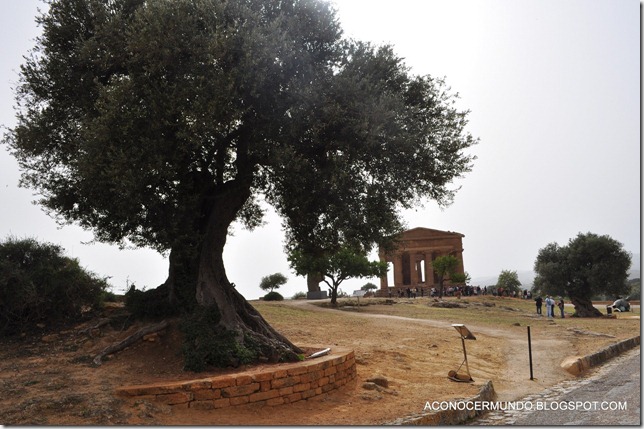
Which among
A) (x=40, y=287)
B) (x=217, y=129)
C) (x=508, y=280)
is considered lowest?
(x=508, y=280)

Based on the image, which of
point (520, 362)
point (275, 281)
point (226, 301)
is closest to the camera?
point (226, 301)

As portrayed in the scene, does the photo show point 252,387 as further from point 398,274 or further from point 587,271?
point 398,274

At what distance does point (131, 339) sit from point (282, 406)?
485 cm

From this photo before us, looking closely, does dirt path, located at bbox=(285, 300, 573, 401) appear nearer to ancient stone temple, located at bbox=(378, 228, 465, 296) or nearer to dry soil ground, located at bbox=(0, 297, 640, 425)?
dry soil ground, located at bbox=(0, 297, 640, 425)

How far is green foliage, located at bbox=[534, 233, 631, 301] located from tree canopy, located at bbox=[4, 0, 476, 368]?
3658 cm

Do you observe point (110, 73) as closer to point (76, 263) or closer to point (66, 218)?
point (66, 218)

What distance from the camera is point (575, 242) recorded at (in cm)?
5019

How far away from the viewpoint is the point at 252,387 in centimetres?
1120

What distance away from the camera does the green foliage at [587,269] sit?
46.8 meters

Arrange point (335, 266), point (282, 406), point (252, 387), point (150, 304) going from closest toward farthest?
point (252, 387) → point (282, 406) → point (150, 304) → point (335, 266)

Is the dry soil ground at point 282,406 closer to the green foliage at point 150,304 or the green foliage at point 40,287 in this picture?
the green foliage at point 150,304

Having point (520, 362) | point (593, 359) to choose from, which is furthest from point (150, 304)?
point (593, 359)

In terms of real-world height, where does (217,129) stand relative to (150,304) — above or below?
above

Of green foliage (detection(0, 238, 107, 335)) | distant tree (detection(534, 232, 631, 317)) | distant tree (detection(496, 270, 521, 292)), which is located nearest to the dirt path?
green foliage (detection(0, 238, 107, 335))
